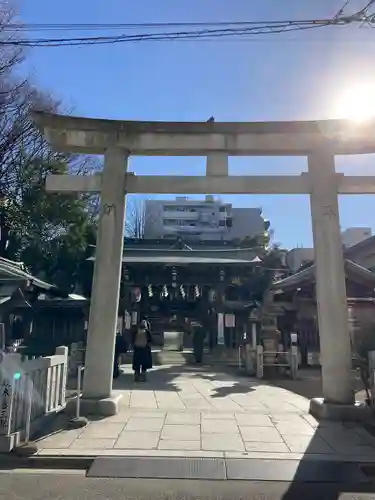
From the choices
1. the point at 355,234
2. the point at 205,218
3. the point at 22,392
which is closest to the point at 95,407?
the point at 22,392

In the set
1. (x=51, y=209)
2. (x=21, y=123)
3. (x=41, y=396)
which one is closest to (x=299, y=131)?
(x=41, y=396)

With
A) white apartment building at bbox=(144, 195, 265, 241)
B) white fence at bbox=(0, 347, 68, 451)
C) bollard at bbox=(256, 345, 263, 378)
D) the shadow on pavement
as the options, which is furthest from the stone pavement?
white apartment building at bbox=(144, 195, 265, 241)

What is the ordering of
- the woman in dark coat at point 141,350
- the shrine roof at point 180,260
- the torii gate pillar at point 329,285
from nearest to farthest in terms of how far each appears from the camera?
the torii gate pillar at point 329,285 < the woman in dark coat at point 141,350 < the shrine roof at point 180,260

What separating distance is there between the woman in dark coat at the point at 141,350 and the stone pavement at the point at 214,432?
7.68 ft

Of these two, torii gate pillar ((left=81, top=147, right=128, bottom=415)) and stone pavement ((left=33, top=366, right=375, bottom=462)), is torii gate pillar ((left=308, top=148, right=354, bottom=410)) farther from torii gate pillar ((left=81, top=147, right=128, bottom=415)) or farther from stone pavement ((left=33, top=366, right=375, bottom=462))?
torii gate pillar ((left=81, top=147, right=128, bottom=415))

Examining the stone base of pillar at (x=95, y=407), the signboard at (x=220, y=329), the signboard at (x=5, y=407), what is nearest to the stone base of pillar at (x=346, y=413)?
the stone base of pillar at (x=95, y=407)

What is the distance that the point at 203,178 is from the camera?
8.96m

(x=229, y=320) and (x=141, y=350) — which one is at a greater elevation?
(x=229, y=320)

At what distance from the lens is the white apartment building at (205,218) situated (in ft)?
226

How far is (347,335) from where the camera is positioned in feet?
26.4

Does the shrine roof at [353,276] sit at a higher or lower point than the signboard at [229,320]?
higher

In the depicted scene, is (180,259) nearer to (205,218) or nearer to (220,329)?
(220,329)

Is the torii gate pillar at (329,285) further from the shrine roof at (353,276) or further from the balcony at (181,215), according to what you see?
the balcony at (181,215)

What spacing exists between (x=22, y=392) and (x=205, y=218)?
2981 inches
